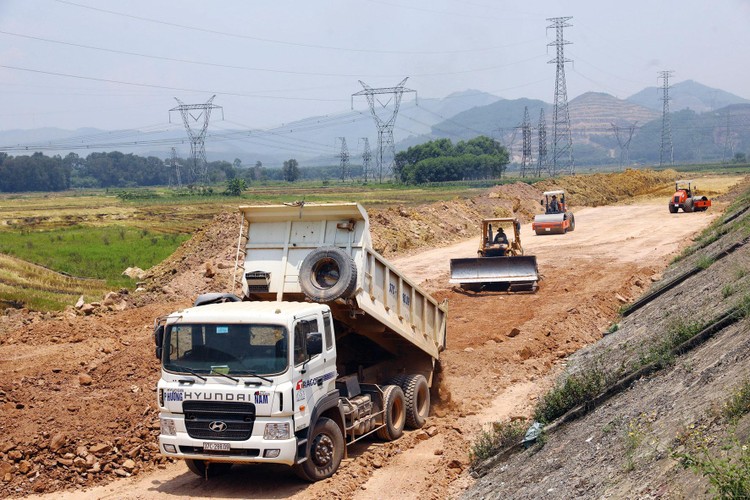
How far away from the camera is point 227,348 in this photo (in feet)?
34.7

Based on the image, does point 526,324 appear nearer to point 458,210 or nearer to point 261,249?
point 261,249

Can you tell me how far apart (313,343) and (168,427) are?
79.8 inches

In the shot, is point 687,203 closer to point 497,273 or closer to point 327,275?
point 497,273

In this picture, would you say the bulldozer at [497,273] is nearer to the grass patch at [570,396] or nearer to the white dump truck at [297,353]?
the white dump truck at [297,353]

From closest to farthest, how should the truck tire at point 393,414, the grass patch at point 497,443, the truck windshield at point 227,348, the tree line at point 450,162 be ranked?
1. the truck windshield at point 227,348
2. the grass patch at point 497,443
3. the truck tire at point 393,414
4. the tree line at point 450,162

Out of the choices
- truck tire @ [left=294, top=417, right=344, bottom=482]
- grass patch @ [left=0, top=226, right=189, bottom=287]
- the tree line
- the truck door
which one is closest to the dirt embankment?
truck tire @ [left=294, top=417, right=344, bottom=482]

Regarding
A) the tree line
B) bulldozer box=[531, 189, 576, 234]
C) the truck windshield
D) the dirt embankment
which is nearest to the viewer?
the dirt embankment

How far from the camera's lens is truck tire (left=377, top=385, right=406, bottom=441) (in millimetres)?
13031

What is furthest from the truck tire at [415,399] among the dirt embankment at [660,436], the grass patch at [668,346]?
the grass patch at [668,346]

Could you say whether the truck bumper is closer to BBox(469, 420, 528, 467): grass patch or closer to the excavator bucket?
BBox(469, 420, 528, 467): grass patch

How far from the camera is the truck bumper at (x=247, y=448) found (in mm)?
10312

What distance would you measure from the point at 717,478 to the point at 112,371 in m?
12.5

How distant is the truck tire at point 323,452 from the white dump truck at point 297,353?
0.06 feet

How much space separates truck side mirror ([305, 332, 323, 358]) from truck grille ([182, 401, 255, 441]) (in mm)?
977
